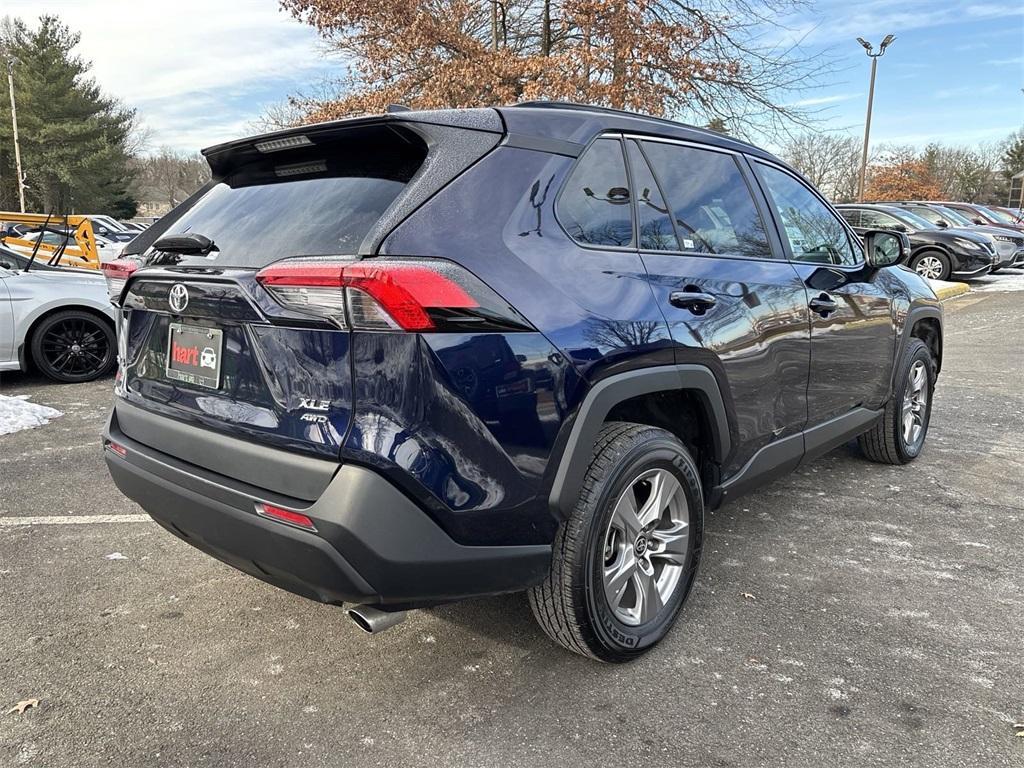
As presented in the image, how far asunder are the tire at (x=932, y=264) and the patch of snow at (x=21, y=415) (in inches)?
638

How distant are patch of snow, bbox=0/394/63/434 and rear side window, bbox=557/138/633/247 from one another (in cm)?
487

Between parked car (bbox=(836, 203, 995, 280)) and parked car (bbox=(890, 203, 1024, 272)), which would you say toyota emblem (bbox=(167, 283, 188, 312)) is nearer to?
parked car (bbox=(836, 203, 995, 280))

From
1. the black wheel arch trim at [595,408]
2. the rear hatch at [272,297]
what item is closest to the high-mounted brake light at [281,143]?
the rear hatch at [272,297]

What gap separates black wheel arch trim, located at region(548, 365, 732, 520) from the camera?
2.16 meters

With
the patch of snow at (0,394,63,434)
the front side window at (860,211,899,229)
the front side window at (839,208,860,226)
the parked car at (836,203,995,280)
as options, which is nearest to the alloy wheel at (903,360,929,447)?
the patch of snow at (0,394,63,434)

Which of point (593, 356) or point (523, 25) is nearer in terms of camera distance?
point (593, 356)

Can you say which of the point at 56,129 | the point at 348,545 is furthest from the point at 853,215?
the point at 56,129

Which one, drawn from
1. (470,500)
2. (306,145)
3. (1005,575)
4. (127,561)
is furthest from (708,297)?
(127,561)

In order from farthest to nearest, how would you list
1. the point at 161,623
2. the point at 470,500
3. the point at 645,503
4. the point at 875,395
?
1. the point at 875,395
2. the point at 161,623
3. the point at 645,503
4. the point at 470,500

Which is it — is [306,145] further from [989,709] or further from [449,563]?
[989,709]

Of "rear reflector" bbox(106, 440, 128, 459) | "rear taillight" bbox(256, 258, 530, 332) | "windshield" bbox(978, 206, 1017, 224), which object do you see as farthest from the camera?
"windshield" bbox(978, 206, 1017, 224)

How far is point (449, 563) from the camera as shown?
2.01 meters

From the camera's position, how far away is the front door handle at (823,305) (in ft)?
10.9

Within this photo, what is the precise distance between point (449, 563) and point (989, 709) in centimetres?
173
